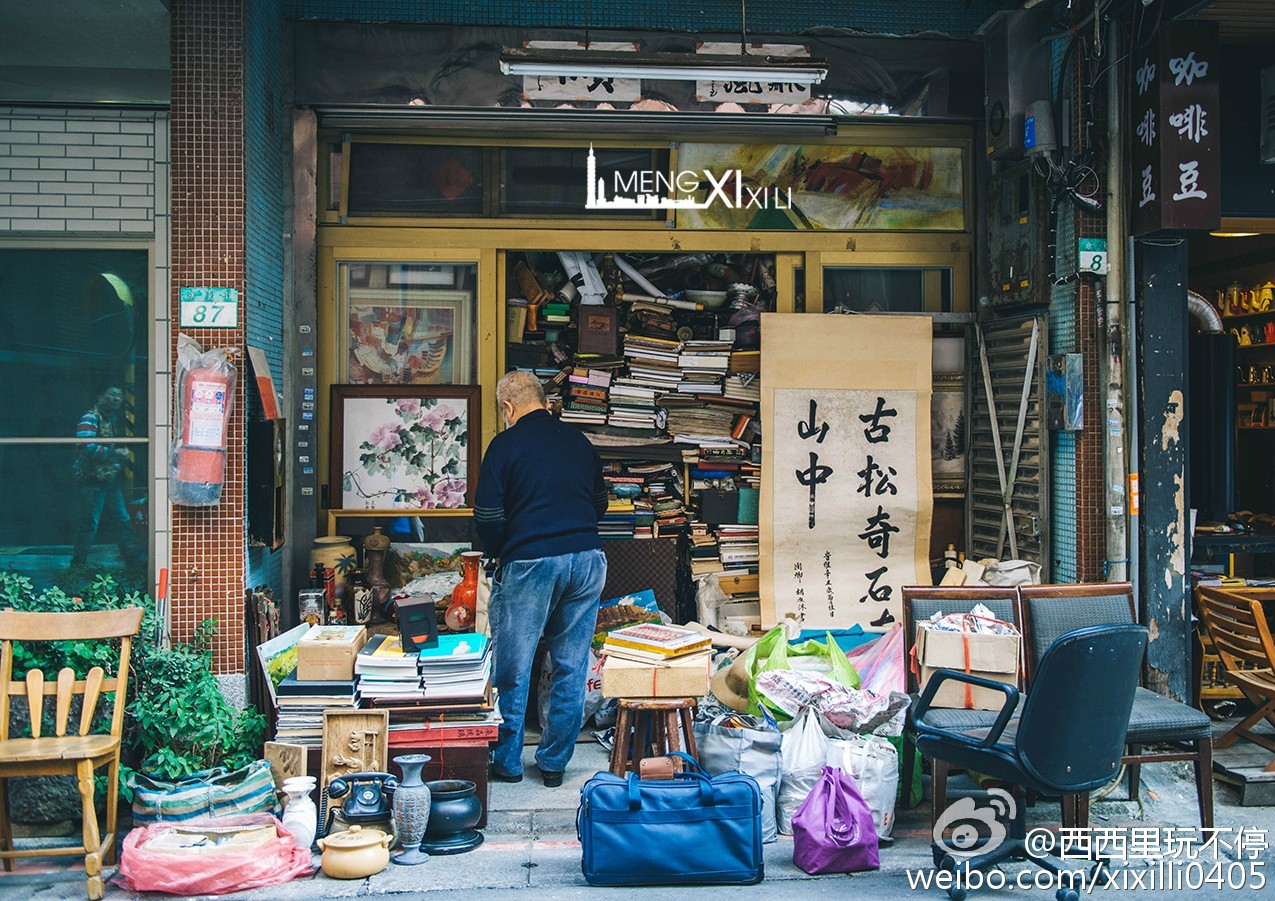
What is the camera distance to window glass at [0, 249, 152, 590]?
6.86 meters

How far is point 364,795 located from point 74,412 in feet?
10.9

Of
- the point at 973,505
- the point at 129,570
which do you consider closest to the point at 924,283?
the point at 973,505

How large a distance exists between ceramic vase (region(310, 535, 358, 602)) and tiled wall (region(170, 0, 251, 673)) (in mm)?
1089

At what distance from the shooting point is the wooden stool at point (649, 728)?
5.75 meters

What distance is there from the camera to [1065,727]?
4.63 meters

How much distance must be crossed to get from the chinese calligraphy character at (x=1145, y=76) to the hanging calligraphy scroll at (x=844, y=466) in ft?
6.76

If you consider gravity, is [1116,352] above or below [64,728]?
above

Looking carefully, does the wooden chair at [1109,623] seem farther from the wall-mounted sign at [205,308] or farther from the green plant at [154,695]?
the wall-mounted sign at [205,308]

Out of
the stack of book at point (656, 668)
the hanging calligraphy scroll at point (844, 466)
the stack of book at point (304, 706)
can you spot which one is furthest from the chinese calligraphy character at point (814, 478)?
the stack of book at point (304, 706)

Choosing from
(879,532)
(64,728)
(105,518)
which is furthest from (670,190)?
Result: (64,728)

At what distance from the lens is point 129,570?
6.88 metres

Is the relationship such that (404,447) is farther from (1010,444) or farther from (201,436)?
(1010,444)

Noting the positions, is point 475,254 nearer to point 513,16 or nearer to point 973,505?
point 513,16

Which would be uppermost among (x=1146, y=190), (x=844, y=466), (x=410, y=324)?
(x=1146, y=190)
